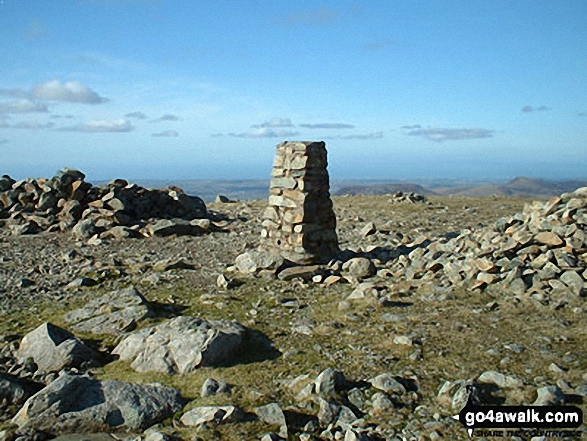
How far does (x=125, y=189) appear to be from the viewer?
19500 millimetres

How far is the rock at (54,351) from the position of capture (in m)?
7.00

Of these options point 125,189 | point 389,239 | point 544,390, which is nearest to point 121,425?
point 544,390

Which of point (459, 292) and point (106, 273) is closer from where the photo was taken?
point (459, 292)

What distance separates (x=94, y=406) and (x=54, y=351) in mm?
1842

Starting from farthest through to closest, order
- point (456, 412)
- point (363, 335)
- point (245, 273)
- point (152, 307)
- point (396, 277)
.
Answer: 1. point (245, 273)
2. point (396, 277)
3. point (152, 307)
4. point (363, 335)
5. point (456, 412)

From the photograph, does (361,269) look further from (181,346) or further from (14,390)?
(14,390)

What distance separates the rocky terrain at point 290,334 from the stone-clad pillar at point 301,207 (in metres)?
0.64

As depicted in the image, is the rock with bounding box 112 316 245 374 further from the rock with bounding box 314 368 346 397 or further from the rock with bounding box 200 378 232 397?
the rock with bounding box 314 368 346 397

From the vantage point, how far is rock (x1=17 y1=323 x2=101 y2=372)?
700 centimetres

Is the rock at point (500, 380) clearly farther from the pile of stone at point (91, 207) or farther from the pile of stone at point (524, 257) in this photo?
the pile of stone at point (91, 207)

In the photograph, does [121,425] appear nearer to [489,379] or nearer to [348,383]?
[348,383]

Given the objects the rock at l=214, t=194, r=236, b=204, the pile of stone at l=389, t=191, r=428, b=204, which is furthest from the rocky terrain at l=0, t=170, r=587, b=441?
the rock at l=214, t=194, r=236, b=204

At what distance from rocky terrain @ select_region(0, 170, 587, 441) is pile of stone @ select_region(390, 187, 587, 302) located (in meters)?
0.03

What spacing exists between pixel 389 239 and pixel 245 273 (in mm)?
5296
